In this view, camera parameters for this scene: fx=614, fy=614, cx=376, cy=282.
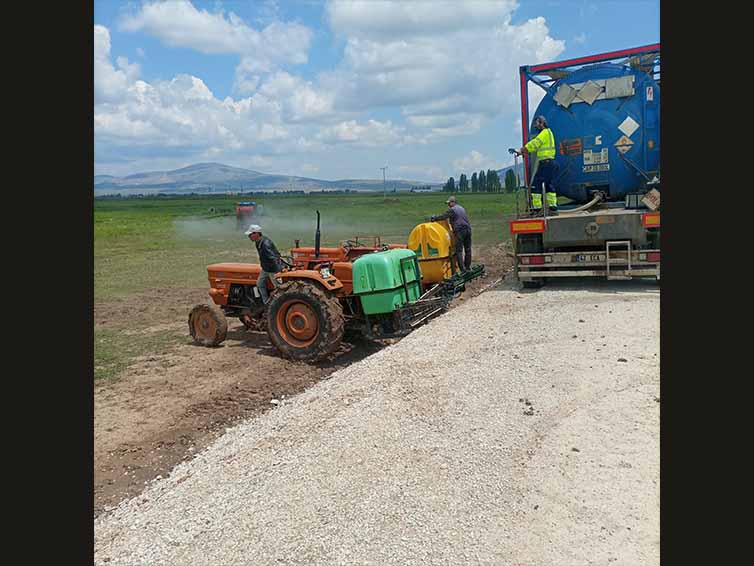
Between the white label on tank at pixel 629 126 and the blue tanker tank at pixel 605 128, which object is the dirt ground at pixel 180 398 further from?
the white label on tank at pixel 629 126

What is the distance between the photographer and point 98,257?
2888 cm

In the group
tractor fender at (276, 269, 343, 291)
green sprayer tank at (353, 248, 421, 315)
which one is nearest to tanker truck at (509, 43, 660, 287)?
green sprayer tank at (353, 248, 421, 315)

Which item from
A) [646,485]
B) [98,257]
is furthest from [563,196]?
[98,257]

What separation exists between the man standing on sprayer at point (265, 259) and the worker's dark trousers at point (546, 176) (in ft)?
17.1

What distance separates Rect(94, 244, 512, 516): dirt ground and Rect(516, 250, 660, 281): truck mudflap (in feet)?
10.5

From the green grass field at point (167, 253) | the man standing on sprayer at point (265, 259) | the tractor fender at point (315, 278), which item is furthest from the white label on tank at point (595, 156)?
the green grass field at point (167, 253)

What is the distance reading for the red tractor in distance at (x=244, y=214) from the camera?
4034 cm

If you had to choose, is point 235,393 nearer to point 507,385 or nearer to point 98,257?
point 507,385

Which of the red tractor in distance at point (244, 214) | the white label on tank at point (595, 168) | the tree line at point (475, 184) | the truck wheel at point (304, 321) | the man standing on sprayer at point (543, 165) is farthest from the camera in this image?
the tree line at point (475, 184)

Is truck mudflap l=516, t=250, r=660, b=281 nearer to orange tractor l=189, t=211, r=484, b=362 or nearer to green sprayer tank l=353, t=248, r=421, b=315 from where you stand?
orange tractor l=189, t=211, r=484, b=362

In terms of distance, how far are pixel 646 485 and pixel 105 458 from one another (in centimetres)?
554

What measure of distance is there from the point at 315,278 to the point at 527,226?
4.25m

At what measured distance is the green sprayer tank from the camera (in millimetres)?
9586

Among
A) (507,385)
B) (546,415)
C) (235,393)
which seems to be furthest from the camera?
(235,393)
